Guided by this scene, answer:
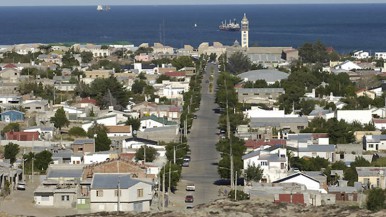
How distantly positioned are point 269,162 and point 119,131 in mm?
6053

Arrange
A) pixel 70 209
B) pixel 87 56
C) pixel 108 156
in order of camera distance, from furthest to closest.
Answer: pixel 87 56 → pixel 108 156 → pixel 70 209

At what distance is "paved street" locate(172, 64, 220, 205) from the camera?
703 inches

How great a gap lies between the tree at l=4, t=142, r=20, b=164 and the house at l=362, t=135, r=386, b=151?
22.7 feet

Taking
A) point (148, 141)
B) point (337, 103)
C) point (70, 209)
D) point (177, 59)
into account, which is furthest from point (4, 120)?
point (177, 59)

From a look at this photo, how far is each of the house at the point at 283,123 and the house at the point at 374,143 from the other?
8.31ft

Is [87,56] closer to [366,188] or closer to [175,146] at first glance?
[175,146]

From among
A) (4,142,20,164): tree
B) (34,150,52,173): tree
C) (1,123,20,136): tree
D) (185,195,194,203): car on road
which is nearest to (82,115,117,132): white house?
(1,123,20,136): tree

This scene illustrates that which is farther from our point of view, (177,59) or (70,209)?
(177,59)

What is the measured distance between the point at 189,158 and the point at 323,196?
522 cm

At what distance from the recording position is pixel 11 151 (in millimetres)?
20656

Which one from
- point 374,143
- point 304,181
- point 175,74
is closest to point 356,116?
point 374,143

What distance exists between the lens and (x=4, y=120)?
26.2 m

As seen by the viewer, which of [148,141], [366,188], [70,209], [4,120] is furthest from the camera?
[4,120]

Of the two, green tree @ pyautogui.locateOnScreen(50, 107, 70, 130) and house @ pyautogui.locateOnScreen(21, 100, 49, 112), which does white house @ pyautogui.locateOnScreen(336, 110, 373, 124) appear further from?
house @ pyautogui.locateOnScreen(21, 100, 49, 112)
